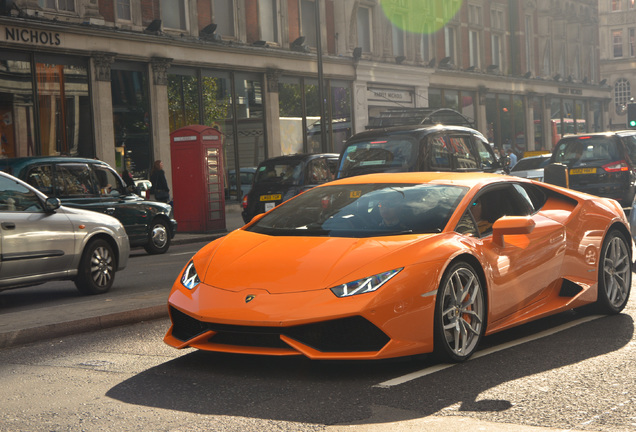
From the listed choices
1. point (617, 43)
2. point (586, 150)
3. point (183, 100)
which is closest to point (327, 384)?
point (586, 150)

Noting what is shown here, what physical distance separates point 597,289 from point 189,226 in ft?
55.2

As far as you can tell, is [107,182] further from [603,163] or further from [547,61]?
[547,61]

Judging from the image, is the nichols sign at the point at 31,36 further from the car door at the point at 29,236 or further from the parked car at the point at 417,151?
the car door at the point at 29,236

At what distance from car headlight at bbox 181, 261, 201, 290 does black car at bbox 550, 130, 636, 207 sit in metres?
15.3

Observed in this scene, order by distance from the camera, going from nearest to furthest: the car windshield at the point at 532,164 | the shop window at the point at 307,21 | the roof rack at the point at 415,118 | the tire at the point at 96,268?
1. the tire at the point at 96,268
2. the roof rack at the point at 415,118
3. the car windshield at the point at 532,164
4. the shop window at the point at 307,21

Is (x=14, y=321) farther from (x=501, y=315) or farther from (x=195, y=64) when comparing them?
→ (x=195, y=64)

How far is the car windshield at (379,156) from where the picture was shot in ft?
45.6

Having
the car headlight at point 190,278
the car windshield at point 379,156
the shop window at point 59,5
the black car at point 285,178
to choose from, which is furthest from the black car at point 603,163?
the car headlight at point 190,278

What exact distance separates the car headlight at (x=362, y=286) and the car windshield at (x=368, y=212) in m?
0.67

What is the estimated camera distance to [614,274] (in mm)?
8250

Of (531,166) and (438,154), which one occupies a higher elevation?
(438,154)

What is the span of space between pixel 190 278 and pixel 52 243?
15.7 ft

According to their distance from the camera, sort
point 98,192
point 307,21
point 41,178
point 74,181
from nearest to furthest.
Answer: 1. point 41,178
2. point 74,181
3. point 98,192
4. point 307,21

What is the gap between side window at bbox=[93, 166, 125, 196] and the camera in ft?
52.5
